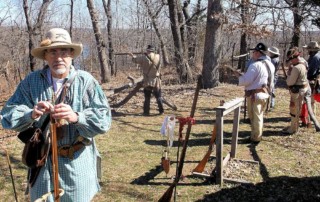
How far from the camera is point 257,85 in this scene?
21.3 ft

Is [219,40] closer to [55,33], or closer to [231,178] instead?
[231,178]

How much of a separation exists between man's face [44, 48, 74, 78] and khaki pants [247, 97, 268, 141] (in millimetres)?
4855

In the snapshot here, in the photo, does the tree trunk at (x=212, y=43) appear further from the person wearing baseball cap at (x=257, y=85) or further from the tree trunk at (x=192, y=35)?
the person wearing baseball cap at (x=257, y=85)

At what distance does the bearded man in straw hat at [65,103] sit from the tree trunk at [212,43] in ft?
35.6

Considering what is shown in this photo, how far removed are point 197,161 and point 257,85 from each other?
1.86 m

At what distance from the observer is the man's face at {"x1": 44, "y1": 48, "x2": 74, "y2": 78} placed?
2.33m

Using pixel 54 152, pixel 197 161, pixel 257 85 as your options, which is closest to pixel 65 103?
pixel 54 152

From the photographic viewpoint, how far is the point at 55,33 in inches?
95.9

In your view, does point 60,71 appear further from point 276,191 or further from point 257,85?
point 257,85

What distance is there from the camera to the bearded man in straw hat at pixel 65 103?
91.5 inches

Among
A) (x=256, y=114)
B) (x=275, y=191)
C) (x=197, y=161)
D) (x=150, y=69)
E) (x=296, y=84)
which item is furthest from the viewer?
(x=150, y=69)

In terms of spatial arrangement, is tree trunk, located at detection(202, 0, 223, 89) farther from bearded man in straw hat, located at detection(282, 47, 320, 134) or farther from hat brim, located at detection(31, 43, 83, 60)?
hat brim, located at detection(31, 43, 83, 60)

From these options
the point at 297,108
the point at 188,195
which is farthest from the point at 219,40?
the point at 188,195

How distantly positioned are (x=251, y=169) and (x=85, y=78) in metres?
3.92
